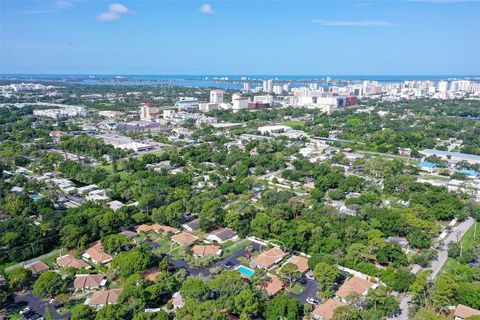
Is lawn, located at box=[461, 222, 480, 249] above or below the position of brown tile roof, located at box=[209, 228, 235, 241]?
below

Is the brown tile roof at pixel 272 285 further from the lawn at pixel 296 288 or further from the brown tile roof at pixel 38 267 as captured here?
the brown tile roof at pixel 38 267

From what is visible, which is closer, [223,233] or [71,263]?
[71,263]

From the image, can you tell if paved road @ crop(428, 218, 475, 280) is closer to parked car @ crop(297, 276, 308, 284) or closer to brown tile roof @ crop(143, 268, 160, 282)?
parked car @ crop(297, 276, 308, 284)

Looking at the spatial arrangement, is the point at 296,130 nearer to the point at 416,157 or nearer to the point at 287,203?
the point at 416,157

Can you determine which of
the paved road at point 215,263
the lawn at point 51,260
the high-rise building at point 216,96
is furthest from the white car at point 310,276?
the high-rise building at point 216,96

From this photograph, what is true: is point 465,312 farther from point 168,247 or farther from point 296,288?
point 168,247

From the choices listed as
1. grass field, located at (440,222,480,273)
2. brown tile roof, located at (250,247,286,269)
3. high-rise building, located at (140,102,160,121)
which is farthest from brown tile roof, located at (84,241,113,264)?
high-rise building, located at (140,102,160,121)

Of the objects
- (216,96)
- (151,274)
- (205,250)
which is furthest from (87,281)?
(216,96)
